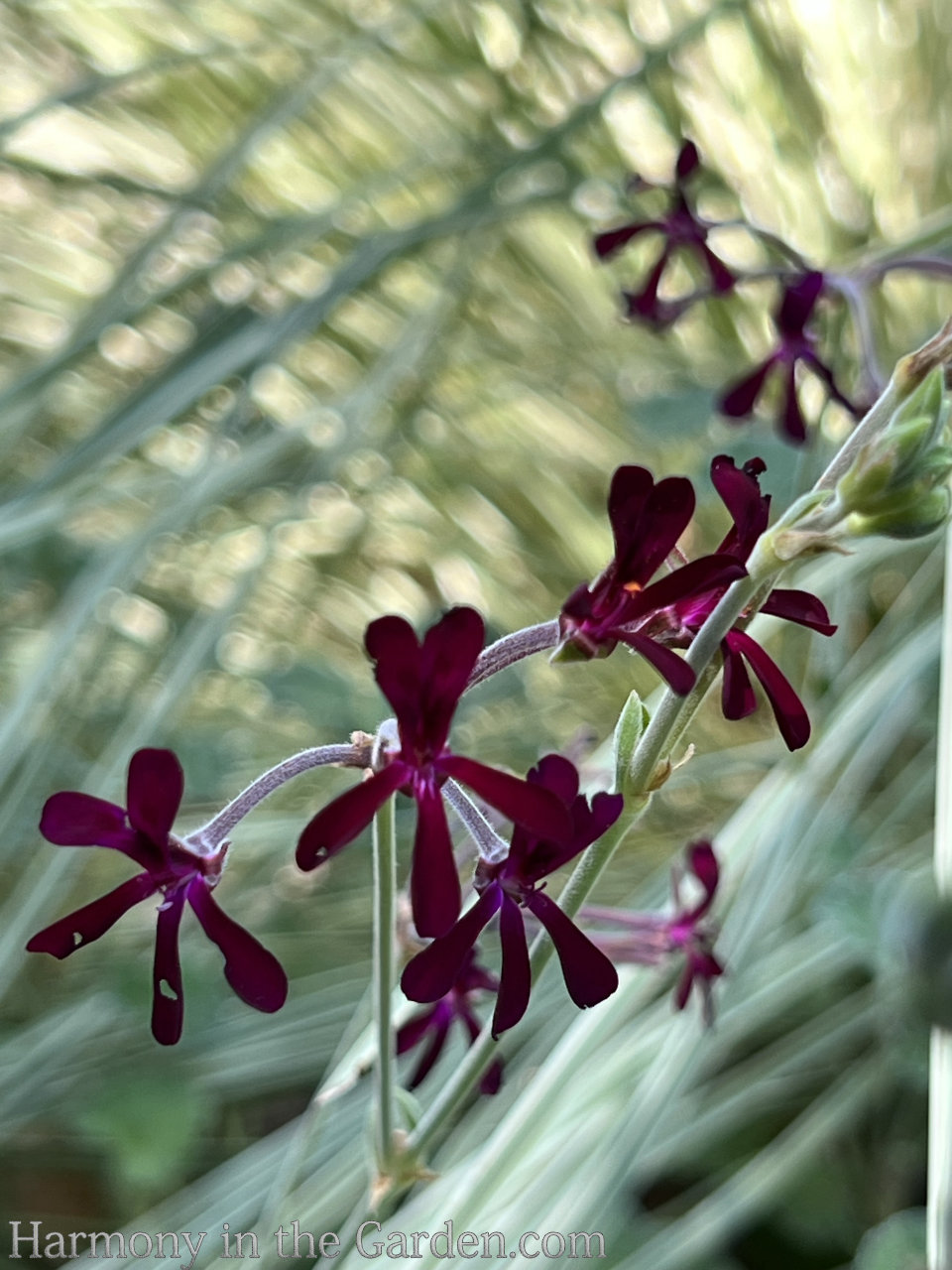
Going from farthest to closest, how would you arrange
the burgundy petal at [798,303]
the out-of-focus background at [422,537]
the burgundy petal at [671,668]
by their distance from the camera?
1. the out-of-focus background at [422,537]
2. the burgundy petal at [798,303]
3. the burgundy petal at [671,668]

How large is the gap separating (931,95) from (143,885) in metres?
1.10

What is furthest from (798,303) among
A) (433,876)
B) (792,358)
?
(433,876)

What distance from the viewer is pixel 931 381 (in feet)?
0.68

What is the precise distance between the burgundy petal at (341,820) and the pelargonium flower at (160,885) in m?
0.04

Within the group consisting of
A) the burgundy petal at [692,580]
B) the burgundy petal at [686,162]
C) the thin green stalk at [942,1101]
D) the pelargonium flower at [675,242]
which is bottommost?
the thin green stalk at [942,1101]

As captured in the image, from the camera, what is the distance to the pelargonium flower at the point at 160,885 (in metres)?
0.22

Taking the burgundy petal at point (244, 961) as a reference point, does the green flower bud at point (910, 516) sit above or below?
above

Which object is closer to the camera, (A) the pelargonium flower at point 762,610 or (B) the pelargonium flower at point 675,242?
(A) the pelargonium flower at point 762,610

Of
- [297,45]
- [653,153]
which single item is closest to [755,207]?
[653,153]

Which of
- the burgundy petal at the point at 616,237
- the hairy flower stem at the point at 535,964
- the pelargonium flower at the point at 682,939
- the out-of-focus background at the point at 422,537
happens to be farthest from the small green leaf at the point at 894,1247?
the burgundy petal at the point at 616,237

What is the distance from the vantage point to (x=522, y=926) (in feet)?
0.74

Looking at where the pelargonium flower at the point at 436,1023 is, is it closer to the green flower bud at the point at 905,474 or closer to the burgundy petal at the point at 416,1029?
the burgundy petal at the point at 416,1029

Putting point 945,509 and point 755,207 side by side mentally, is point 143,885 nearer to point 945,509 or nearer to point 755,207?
point 945,509

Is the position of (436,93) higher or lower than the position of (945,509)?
higher
